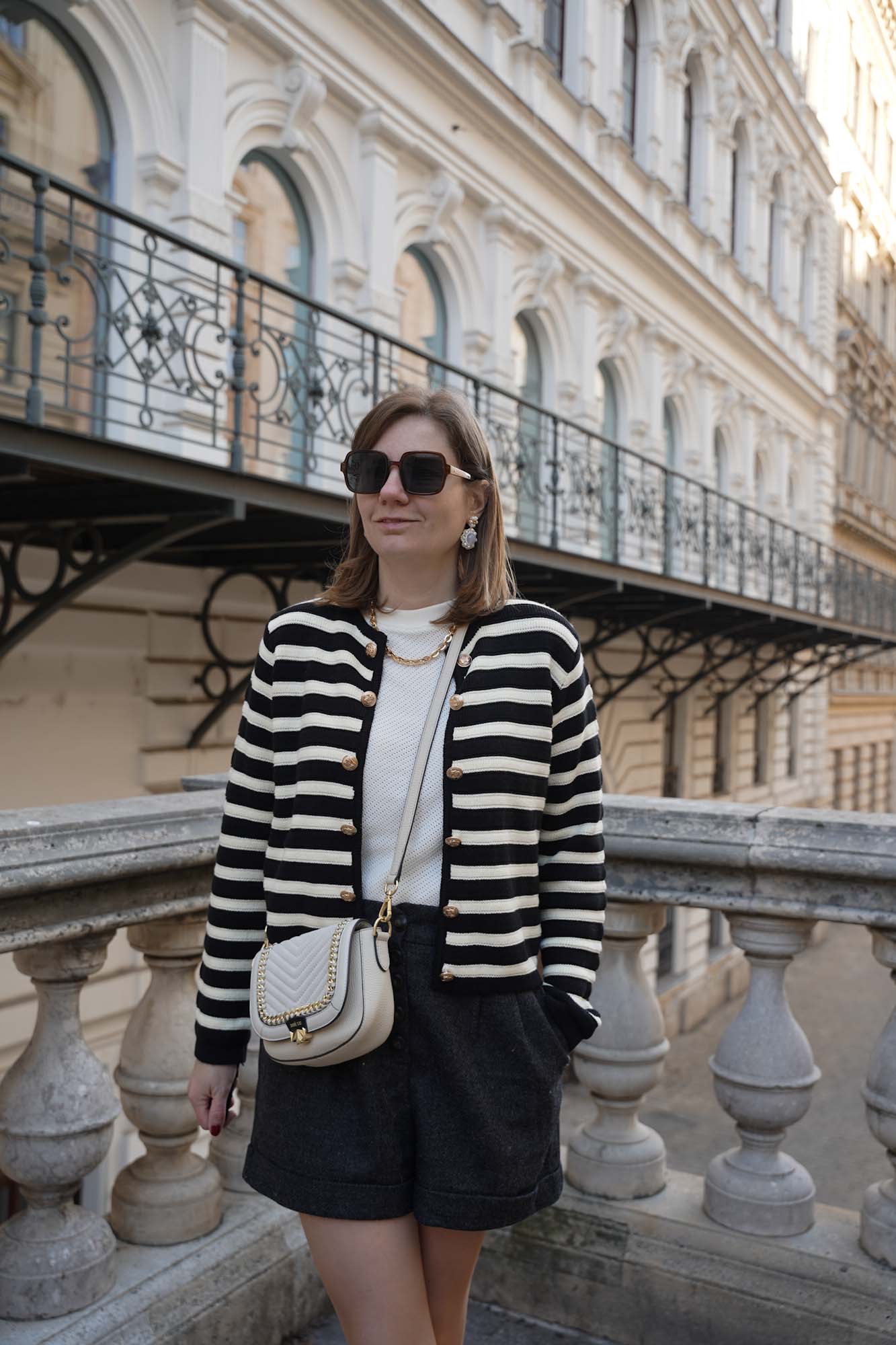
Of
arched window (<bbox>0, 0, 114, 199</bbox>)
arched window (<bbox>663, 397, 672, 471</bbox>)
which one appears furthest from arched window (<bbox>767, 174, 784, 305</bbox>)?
arched window (<bbox>0, 0, 114, 199</bbox>)

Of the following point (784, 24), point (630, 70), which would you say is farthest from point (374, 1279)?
point (784, 24)

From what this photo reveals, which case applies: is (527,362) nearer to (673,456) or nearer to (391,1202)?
(673,456)

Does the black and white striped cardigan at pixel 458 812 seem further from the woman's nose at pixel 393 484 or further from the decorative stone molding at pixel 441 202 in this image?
the decorative stone molding at pixel 441 202

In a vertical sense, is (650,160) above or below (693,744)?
above

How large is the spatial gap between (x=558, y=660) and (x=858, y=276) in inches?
1068

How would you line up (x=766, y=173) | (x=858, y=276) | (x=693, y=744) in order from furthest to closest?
(x=858, y=276) < (x=766, y=173) < (x=693, y=744)

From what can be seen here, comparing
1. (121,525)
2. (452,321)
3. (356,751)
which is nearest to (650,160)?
(452,321)

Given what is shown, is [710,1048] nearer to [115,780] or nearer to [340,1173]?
[115,780]

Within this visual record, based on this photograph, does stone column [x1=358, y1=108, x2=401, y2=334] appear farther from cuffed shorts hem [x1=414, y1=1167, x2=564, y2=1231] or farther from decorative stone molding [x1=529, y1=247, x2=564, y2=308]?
cuffed shorts hem [x1=414, y1=1167, x2=564, y2=1231]

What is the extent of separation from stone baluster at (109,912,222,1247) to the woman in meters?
0.46

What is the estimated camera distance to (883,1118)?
2119 millimetres

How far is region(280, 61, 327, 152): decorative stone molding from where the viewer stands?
8.53 m

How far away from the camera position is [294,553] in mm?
7703

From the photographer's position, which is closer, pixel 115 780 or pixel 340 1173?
pixel 340 1173
